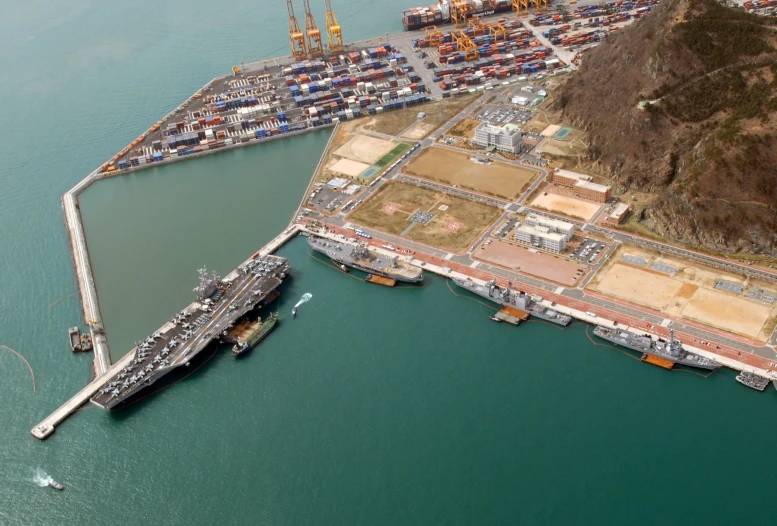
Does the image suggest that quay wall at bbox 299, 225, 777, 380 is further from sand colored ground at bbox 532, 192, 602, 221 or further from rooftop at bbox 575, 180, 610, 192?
rooftop at bbox 575, 180, 610, 192

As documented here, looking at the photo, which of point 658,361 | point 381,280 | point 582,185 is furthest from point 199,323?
point 582,185

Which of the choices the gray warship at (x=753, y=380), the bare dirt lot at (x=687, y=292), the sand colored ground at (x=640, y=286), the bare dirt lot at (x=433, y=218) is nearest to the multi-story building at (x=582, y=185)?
the bare dirt lot at (x=433, y=218)

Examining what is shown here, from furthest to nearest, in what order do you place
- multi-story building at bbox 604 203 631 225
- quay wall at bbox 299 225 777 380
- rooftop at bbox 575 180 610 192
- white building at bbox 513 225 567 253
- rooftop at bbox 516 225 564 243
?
1. rooftop at bbox 575 180 610 192
2. multi-story building at bbox 604 203 631 225
3. white building at bbox 513 225 567 253
4. rooftop at bbox 516 225 564 243
5. quay wall at bbox 299 225 777 380

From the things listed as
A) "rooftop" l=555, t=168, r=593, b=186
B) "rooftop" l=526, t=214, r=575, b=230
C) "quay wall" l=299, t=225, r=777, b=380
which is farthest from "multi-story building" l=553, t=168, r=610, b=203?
"quay wall" l=299, t=225, r=777, b=380

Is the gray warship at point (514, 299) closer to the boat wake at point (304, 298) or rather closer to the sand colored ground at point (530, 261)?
the sand colored ground at point (530, 261)

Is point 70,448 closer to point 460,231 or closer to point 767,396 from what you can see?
point 460,231

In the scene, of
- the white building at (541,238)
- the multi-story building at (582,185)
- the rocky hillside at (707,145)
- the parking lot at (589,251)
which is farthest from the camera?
the multi-story building at (582,185)

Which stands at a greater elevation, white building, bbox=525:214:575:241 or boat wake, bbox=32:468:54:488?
white building, bbox=525:214:575:241
